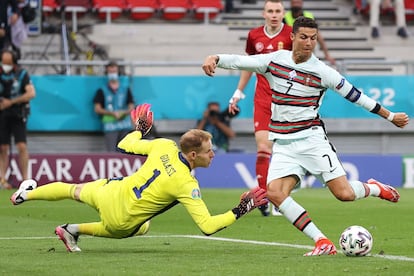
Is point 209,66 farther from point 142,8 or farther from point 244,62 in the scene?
point 142,8

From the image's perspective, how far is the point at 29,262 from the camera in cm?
866

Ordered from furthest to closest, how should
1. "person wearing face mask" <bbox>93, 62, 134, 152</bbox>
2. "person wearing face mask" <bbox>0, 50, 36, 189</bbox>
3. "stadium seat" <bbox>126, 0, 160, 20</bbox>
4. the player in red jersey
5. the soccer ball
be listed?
1. "stadium seat" <bbox>126, 0, 160, 20</bbox>
2. "person wearing face mask" <bbox>93, 62, 134, 152</bbox>
3. "person wearing face mask" <bbox>0, 50, 36, 189</bbox>
4. the player in red jersey
5. the soccer ball

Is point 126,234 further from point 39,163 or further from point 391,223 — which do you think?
point 39,163

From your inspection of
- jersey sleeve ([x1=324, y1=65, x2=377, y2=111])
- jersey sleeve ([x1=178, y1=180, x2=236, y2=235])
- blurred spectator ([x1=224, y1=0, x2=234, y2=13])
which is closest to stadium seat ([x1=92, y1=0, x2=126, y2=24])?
blurred spectator ([x1=224, y1=0, x2=234, y2=13])

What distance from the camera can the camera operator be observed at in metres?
20.8

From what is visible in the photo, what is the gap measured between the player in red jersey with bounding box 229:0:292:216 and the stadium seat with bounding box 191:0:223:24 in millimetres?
11884

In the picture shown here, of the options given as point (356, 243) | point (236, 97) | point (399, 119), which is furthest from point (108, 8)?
point (356, 243)

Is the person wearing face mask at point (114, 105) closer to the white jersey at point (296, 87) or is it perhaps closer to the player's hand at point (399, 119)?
the white jersey at point (296, 87)

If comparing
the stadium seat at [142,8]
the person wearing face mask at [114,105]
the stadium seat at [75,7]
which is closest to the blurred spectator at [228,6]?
the stadium seat at [142,8]

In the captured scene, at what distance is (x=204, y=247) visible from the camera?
10.0m

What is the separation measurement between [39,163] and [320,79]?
10665 millimetres

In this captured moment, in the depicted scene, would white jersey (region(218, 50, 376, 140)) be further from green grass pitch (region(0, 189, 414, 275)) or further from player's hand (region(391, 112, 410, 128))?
green grass pitch (region(0, 189, 414, 275))

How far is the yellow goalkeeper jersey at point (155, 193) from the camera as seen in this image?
9.20m

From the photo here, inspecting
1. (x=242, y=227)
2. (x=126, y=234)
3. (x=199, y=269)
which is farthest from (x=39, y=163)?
(x=199, y=269)
